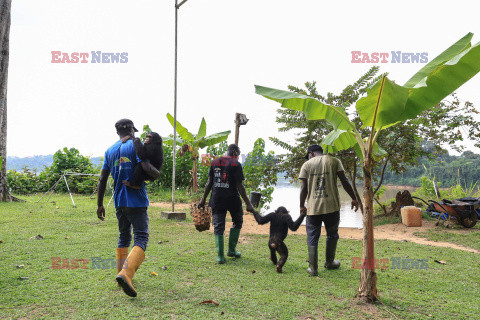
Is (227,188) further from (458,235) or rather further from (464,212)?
(464,212)

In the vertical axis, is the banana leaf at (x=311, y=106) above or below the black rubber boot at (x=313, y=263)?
above

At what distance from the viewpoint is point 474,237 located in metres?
7.86

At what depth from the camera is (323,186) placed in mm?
4770

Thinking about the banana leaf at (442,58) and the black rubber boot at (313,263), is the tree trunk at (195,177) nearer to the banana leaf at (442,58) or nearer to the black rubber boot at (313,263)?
the black rubber boot at (313,263)

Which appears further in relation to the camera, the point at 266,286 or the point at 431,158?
the point at 431,158

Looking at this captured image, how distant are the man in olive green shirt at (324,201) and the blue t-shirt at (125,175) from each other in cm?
235

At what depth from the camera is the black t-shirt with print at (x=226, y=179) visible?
519cm

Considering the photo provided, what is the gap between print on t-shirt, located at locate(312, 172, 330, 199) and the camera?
15.6ft

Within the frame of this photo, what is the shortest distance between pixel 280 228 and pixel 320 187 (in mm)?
827

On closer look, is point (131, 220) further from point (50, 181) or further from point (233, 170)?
point (50, 181)

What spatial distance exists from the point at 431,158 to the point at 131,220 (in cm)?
1062

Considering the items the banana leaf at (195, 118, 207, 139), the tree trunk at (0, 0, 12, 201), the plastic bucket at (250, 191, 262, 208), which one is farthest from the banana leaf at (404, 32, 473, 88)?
the banana leaf at (195, 118, 207, 139)

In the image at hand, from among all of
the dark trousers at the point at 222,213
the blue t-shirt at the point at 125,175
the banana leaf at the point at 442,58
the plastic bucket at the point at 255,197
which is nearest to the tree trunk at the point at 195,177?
the plastic bucket at the point at 255,197

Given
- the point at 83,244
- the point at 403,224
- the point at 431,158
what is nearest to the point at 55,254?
the point at 83,244
